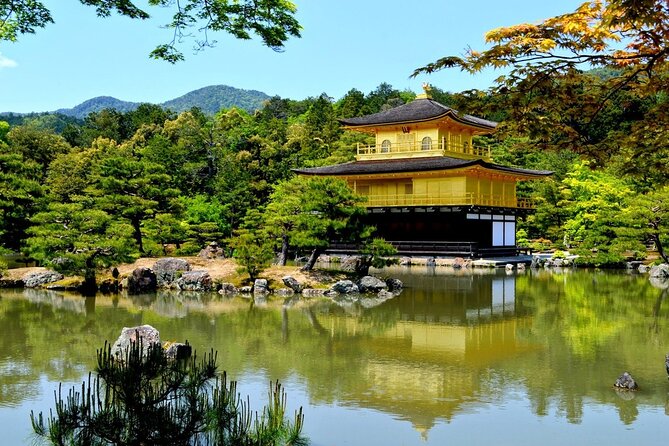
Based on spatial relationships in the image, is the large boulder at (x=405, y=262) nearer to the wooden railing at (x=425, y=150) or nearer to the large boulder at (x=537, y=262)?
the large boulder at (x=537, y=262)

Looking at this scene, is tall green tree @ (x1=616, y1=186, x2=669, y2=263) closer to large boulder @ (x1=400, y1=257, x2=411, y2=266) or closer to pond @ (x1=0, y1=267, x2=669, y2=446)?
pond @ (x1=0, y1=267, x2=669, y2=446)

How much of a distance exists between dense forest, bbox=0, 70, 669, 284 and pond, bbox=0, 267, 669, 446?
8.31ft

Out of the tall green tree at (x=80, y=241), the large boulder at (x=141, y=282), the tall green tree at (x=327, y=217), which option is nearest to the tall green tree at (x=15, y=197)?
the tall green tree at (x=80, y=241)

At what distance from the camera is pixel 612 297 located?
55.8ft

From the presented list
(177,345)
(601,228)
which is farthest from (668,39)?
(601,228)

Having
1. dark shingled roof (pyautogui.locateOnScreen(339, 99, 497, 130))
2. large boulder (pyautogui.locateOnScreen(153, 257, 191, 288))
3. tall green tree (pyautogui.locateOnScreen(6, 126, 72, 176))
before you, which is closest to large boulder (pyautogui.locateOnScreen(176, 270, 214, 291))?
large boulder (pyautogui.locateOnScreen(153, 257, 191, 288))

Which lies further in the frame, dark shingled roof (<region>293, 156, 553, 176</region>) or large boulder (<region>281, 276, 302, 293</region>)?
dark shingled roof (<region>293, 156, 553, 176</region>)

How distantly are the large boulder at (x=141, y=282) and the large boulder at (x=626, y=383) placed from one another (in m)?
13.6

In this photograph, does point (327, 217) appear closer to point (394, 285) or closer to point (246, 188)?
point (394, 285)

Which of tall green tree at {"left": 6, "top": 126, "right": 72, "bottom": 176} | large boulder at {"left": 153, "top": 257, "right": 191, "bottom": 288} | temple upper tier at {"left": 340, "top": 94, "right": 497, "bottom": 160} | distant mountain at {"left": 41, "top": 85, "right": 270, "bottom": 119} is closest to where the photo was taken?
large boulder at {"left": 153, "top": 257, "right": 191, "bottom": 288}

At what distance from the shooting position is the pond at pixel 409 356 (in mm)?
6539

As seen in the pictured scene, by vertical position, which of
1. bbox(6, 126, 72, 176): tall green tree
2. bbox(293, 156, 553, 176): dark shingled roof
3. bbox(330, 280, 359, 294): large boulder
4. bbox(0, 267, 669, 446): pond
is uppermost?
bbox(6, 126, 72, 176): tall green tree

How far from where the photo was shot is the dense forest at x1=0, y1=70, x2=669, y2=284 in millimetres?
6392

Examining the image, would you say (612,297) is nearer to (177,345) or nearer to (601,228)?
(601,228)
